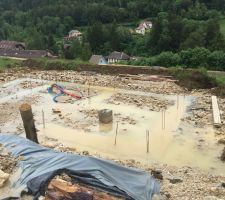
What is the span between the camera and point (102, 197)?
6.13m

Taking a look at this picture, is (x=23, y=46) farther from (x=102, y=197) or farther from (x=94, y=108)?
(x=102, y=197)

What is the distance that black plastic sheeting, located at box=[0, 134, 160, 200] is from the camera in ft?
21.2

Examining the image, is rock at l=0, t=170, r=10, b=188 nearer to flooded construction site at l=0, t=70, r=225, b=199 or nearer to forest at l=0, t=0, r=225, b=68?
flooded construction site at l=0, t=70, r=225, b=199

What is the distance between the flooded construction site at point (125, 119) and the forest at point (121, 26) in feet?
24.6

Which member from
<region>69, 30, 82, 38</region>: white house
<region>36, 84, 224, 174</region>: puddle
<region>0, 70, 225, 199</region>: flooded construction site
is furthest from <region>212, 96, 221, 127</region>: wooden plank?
<region>69, 30, 82, 38</region>: white house

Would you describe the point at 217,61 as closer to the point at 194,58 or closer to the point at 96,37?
the point at 194,58

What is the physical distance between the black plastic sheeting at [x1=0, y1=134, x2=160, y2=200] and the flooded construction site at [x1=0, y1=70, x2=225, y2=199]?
1.81 metres

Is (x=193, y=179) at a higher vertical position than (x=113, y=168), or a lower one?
lower

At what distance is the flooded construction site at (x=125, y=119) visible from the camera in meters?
9.76

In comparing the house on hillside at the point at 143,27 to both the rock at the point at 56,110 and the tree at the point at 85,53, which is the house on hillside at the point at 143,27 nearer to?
the tree at the point at 85,53

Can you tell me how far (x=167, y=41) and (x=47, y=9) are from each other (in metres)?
35.9

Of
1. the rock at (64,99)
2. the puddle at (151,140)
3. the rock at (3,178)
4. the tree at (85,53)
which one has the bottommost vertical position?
the tree at (85,53)

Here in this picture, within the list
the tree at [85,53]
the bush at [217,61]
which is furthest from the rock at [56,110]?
the tree at [85,53]

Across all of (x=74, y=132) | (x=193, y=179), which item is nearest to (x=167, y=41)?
(x=74, y=132)
